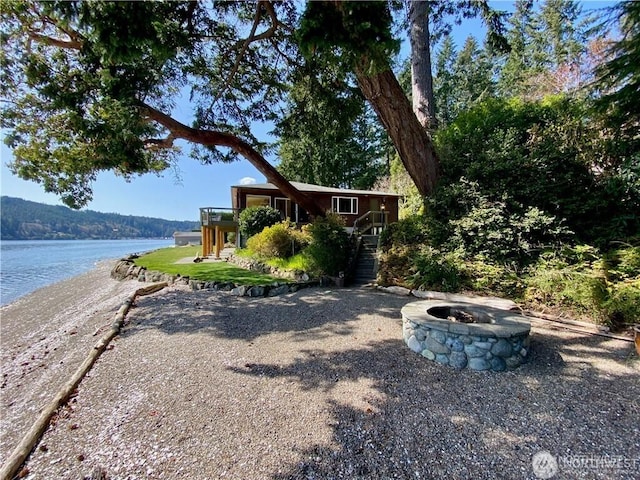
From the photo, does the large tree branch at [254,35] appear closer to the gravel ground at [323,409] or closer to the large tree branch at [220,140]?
the large tree branch at [220,140]

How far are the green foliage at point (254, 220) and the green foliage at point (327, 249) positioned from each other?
18.2 ft

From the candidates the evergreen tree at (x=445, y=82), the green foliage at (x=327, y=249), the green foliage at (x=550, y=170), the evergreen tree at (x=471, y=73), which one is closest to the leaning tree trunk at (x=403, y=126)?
the green foliage at (x=550, y=170)

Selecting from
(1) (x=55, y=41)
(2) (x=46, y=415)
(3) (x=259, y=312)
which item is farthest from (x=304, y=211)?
(2) (x=46, y=415)

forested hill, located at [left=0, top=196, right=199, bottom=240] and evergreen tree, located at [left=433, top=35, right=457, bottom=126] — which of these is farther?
forested hill, located at [left=0, top=196, right=199, bottom=240]

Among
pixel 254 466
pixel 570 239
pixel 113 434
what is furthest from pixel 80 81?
pixel 570 239

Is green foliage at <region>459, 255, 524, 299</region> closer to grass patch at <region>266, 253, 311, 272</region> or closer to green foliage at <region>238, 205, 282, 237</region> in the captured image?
grass patch at <region>266, 253, 311, 272</region>

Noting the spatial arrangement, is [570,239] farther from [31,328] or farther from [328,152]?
[328,152]

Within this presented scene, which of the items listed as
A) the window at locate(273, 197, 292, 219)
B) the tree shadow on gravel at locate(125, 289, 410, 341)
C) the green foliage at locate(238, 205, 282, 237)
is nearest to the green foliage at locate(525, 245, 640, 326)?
the tree shadow on gravel at locate(125, 289, 410, 341)

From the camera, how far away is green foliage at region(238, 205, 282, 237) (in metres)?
14.2

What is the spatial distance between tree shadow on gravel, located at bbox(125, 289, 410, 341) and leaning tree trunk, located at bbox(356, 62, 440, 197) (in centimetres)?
393

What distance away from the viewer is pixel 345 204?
20406mm

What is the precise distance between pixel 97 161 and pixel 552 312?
1073cm

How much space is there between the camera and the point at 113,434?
2.71 m

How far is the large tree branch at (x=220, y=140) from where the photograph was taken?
822 cm
